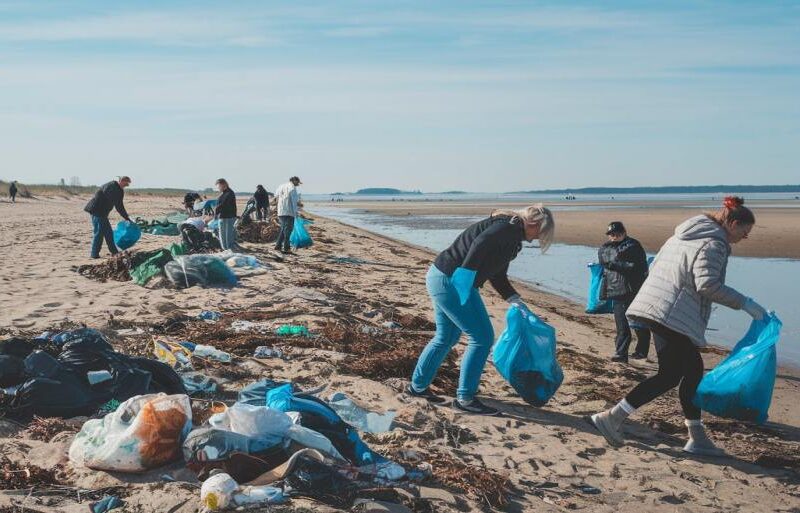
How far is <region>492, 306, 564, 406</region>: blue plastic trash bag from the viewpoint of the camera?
5.23 m

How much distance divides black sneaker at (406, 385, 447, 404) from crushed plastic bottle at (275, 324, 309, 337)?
175 centimetres

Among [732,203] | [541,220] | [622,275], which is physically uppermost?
[732,203]

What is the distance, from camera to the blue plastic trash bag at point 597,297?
7.32 meters

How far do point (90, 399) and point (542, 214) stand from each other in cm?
304

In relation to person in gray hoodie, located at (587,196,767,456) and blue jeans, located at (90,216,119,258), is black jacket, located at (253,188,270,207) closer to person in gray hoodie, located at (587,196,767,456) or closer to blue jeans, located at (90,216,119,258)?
blue jeans, located at (90,216,119,258)

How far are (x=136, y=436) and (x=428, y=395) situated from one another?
7.45ft

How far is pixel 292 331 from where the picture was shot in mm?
6918

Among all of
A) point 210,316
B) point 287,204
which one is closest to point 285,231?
point 287,204

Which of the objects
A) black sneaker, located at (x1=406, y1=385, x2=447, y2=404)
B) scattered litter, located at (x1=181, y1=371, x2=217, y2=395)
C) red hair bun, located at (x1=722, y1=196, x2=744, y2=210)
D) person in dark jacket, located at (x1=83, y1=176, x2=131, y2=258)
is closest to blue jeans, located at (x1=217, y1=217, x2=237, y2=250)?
person in dark jacket, located at (x1=83, y1=176, x2=131, y2=258)

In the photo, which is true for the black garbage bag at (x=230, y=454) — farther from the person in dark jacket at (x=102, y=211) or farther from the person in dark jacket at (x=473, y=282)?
the person in dark jacket at (x=102, y=211)

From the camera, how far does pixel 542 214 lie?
479 centimetres

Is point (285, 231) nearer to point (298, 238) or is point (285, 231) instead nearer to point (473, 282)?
point (298, 238)

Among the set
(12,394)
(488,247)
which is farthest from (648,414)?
(12,394)

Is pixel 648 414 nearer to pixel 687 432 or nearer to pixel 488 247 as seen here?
pixel 687 432
